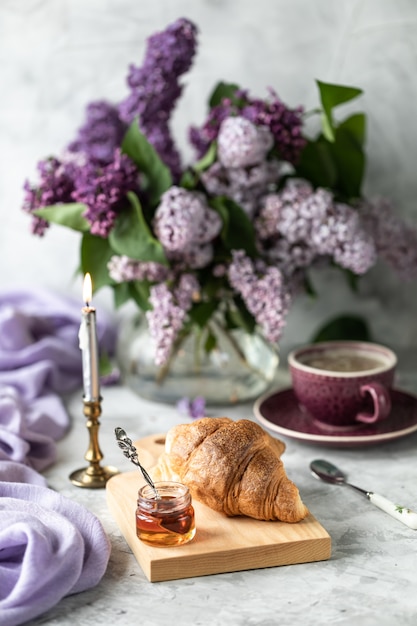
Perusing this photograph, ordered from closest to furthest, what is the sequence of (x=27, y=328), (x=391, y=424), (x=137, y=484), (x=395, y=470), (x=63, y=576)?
(x=63, y=576)
(x=137, y=484)
(x=395, y=470)
(x=391, y=424)
(x=27, y=328)

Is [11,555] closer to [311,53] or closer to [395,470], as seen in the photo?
[395,470]

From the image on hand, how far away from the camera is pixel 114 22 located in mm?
1732

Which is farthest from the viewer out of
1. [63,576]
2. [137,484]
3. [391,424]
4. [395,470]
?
[391,424]

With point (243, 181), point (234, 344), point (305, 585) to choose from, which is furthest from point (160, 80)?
point (305, 585)

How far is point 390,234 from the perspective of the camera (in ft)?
5.04

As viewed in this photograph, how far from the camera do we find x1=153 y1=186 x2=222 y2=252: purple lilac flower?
130cm

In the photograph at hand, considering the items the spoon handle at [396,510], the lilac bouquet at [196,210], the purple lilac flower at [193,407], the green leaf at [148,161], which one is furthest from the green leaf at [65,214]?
the spoon handle at [396,510]

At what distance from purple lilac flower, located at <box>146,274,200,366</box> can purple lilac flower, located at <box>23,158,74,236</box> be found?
0.67 feet

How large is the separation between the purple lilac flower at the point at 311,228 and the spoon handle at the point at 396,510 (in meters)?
0.40

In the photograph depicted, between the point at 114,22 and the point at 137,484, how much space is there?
3.27 feet

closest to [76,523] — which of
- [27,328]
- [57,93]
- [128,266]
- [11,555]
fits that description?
[11,555]

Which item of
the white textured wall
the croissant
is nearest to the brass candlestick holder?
the croissant

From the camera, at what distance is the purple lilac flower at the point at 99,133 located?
58.6 inches

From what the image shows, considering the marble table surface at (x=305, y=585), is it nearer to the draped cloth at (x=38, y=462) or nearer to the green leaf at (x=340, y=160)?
the draped cloth at (x=38, y=462)
